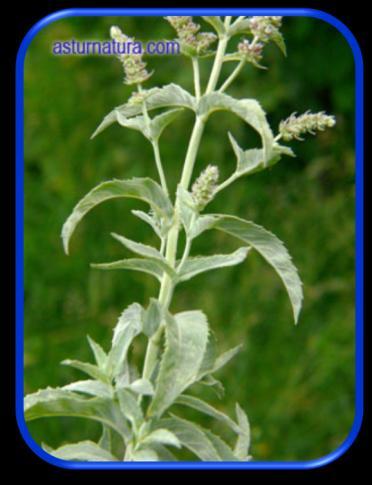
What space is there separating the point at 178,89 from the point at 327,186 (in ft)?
4.35

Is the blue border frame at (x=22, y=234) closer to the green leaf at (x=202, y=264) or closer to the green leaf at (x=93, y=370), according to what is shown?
the green leaf at (x=93, y=370)

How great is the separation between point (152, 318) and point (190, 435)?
13 cm

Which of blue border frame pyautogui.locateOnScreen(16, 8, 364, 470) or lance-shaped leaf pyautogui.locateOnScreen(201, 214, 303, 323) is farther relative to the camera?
blue border frame pyautogui.locateOnScreen(16, 8, 364, 470)

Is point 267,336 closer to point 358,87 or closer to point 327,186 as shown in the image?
point 327,186

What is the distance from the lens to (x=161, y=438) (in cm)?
113

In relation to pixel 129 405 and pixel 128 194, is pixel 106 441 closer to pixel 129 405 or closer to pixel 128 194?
pixel 129 405

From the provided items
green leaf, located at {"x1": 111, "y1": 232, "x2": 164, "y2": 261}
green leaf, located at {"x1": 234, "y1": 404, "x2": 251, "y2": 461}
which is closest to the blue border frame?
green leaf, located at {"x1": 234, "y1": 404, "x2": 251, "y2": 461}

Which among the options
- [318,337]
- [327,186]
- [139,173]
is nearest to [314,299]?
[318,337]

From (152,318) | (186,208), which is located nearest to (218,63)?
(186,208)

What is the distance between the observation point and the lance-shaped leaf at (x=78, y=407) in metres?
1.17

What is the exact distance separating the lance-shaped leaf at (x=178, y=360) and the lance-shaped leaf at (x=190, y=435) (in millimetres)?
46

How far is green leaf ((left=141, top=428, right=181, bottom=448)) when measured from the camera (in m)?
1.11

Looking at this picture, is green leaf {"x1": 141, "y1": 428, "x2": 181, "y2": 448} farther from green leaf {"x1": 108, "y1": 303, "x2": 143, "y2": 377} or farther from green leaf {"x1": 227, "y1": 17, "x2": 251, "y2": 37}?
green leaf {"x1": 227, "y1": 17, "x2": 251, "y2": 37}

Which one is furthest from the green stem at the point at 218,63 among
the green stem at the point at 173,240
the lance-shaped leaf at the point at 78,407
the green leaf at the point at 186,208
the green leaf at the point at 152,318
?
the lance-shaped leaf at the point at 78,407
